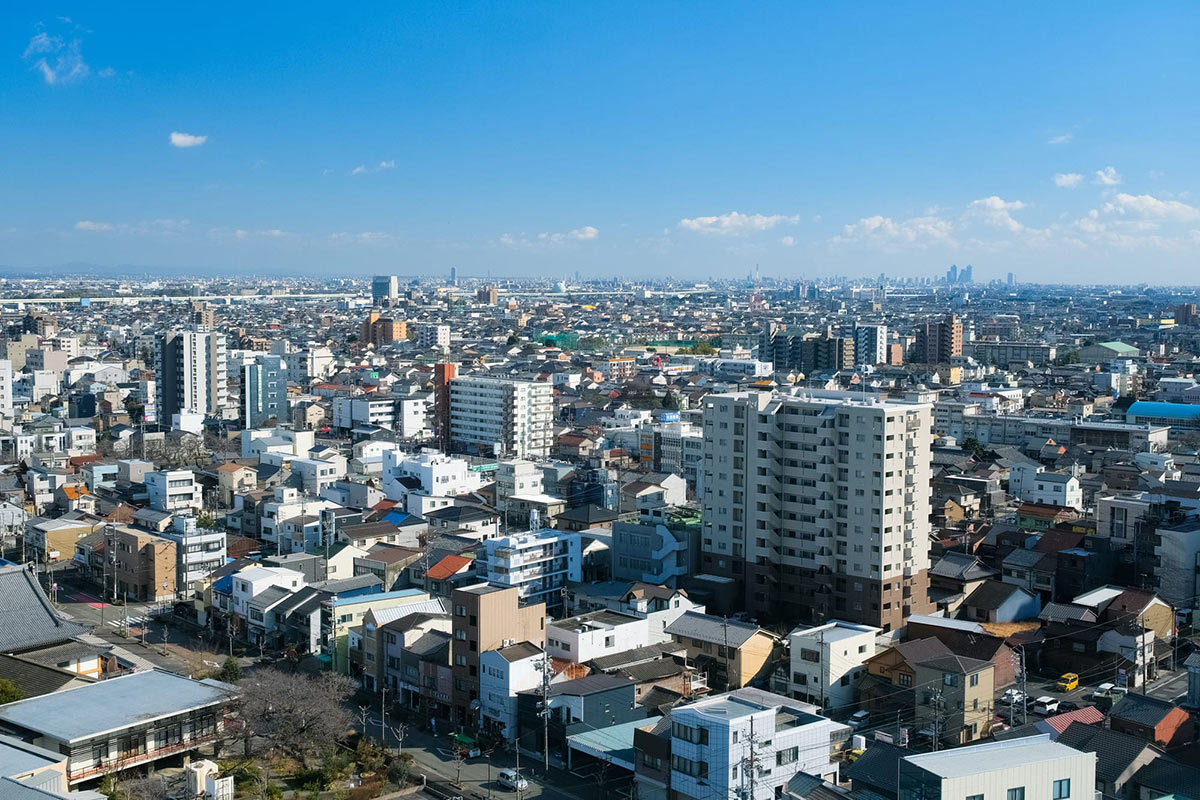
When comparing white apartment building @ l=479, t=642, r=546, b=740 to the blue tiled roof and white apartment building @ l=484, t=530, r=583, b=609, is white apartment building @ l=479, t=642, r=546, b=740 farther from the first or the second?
the blue tiled roof

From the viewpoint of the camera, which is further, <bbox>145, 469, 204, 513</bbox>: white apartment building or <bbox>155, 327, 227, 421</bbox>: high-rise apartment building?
<bbox>155, 327, 227, 421</bbox>: high-rise apartment building

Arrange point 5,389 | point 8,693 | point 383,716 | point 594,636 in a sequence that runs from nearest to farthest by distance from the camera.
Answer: point 8,693 < point 383,716 < point 594,636 < point 5,389

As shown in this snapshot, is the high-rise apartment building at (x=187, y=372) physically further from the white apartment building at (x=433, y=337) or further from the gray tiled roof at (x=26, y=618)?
the white apartment building at (x=433, y=337)

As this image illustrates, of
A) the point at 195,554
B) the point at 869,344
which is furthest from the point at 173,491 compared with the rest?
the point at 869,344

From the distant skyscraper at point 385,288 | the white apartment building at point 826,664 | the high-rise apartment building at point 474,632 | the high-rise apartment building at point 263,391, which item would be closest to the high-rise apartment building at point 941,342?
the high-rise apartment building at point 263,391

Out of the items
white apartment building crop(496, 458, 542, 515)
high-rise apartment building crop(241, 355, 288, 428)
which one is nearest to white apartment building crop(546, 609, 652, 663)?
white apartment building crop(496, 458, 542, 515)

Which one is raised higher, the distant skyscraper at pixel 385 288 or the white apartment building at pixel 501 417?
the distant skyscraper at pixel 385 288

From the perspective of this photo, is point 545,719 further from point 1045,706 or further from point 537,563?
point 1045,706
